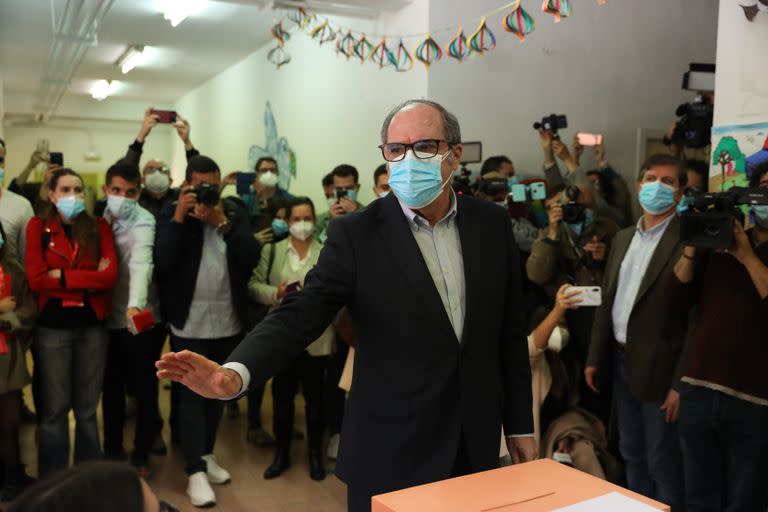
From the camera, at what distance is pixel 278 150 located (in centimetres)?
712

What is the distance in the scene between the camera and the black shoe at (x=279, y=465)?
3580mm

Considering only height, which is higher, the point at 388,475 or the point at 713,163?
the point at 713,163

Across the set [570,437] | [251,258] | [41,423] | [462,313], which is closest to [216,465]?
[41,423]

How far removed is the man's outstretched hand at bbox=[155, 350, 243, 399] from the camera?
4.03 ft

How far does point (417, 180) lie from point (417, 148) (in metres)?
0.08

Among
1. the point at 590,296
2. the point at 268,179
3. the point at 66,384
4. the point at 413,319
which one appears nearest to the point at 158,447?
the point at 66,384

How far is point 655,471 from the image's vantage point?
2598 millimetres

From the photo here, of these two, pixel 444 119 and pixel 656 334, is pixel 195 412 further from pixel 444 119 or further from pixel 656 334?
pixel 444 119

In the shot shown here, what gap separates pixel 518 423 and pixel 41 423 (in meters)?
2.46

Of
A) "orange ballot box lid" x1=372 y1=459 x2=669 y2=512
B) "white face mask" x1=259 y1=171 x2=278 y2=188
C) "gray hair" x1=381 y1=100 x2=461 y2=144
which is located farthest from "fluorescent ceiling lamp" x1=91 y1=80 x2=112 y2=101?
"orange ballot box lid" x1=372 y1=459 x2=669 y2=512

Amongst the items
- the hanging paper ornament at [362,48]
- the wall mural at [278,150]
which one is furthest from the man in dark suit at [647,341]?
the wall mural at [278,150]

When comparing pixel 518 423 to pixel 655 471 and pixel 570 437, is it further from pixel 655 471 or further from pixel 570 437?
pixel 570 437

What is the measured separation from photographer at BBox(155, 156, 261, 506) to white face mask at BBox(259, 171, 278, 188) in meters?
1.54

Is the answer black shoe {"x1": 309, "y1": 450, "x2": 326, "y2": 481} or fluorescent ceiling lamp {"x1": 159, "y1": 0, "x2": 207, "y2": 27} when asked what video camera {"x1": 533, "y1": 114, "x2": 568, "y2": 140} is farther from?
fluorescent ceiling lamp {"x1": 159, "y1": 0, "x2": 207, "y2": 27}
